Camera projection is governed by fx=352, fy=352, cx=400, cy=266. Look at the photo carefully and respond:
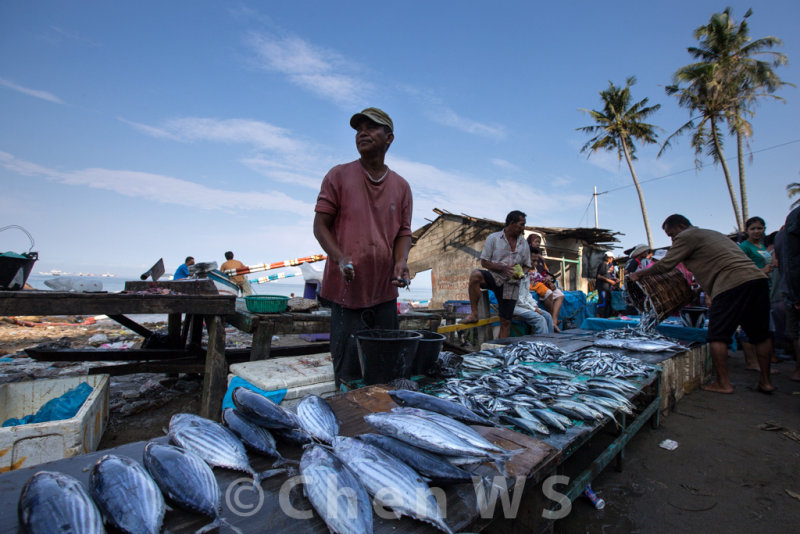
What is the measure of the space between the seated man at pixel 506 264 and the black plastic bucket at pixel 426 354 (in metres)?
3.27

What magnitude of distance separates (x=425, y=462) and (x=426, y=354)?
1.75 meters

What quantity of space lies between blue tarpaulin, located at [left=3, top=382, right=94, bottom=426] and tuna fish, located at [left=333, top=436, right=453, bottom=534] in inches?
130

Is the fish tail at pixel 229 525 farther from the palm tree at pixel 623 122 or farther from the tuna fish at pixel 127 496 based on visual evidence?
the palm tree at pixel 623 122

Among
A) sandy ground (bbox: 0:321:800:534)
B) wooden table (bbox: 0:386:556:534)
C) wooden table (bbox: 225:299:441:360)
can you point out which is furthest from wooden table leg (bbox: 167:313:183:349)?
wooden table (bbox: 0:386:556:534)

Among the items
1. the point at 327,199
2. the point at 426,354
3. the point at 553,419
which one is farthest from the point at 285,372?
the point at 553,419

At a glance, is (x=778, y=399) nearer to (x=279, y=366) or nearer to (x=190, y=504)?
(x=279, y=366)

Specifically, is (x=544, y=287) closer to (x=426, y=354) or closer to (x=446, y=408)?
(x=426, y=354)

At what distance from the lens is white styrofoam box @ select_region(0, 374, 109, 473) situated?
2.42 metres

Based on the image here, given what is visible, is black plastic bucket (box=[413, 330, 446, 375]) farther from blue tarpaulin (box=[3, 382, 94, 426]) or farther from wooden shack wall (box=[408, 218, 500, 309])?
wooden shack wall (box=[408, 218, 500, 309])

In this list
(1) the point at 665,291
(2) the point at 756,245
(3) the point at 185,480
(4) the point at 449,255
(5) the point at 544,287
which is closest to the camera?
(3) the point at 185,480

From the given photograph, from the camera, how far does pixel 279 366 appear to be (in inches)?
144

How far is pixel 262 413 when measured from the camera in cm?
154

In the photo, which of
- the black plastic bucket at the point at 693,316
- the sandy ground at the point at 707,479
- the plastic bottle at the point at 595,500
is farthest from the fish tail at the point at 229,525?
the black plastic bucket at the point at 693,316

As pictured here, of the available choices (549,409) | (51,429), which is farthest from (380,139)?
(51,429)
